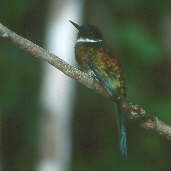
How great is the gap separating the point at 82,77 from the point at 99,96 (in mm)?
2694

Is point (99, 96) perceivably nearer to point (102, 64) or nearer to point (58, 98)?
point (58, 98)

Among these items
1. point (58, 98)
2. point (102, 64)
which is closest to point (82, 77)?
point (102, 64)

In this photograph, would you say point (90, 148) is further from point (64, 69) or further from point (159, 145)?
point (64, 69)

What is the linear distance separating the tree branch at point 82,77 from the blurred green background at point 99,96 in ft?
6.36

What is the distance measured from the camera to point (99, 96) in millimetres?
5156

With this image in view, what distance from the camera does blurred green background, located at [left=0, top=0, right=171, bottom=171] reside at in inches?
189

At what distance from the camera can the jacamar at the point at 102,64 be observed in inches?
110

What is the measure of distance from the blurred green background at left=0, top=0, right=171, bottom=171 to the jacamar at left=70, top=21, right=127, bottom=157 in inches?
54.1

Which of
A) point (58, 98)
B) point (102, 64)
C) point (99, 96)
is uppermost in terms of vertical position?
point (102, 64)

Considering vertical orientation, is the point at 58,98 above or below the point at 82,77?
below

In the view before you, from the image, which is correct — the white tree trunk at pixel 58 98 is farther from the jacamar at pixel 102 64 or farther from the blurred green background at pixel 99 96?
the jacamar at pixel 102 64

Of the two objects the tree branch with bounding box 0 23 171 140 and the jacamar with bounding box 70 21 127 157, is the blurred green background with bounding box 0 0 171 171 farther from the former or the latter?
the tree branch with bounding box 0 23 171 140

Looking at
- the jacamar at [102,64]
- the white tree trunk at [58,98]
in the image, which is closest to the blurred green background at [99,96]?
the white tree trunk at [58,98]

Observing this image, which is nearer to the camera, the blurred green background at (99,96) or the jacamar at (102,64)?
the jacamar at (102,64)
